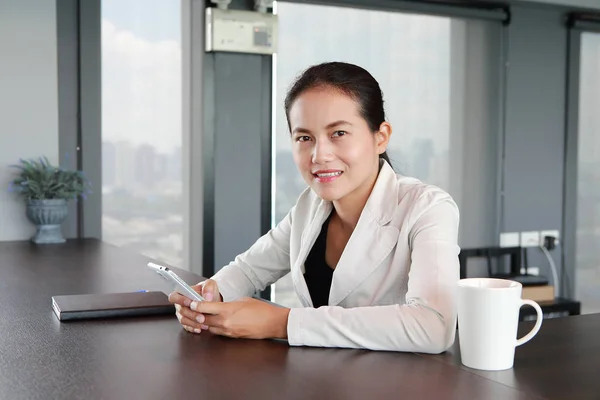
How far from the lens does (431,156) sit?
4.19m

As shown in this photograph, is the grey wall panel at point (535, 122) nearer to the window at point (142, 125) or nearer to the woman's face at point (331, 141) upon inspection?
the window at point (142, 125)

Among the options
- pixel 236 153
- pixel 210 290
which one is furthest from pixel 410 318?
pixel 236 153

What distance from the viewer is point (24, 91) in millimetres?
3121

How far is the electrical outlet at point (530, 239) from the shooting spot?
4.40 meters

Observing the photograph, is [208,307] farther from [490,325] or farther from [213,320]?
[490,325]

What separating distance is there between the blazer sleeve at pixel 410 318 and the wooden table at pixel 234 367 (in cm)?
3

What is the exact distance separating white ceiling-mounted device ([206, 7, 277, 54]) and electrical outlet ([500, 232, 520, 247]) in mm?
1863

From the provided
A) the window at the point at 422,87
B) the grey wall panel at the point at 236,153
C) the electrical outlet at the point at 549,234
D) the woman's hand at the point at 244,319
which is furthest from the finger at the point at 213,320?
the electrical outlet at the point at 549,234

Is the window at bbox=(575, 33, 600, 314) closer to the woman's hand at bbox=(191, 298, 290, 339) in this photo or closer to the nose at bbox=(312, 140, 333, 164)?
the nose at bbox=(312, 140, 333, 164)

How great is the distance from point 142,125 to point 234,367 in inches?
96.8

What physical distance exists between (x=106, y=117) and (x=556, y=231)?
9.46 ft

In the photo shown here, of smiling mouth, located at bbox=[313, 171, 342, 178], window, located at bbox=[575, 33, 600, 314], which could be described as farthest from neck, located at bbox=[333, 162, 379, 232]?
window, located at bbox=[575, 33, 600, 314]

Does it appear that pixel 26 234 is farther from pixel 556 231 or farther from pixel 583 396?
pixel 556 231

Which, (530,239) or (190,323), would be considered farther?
(530,239)
